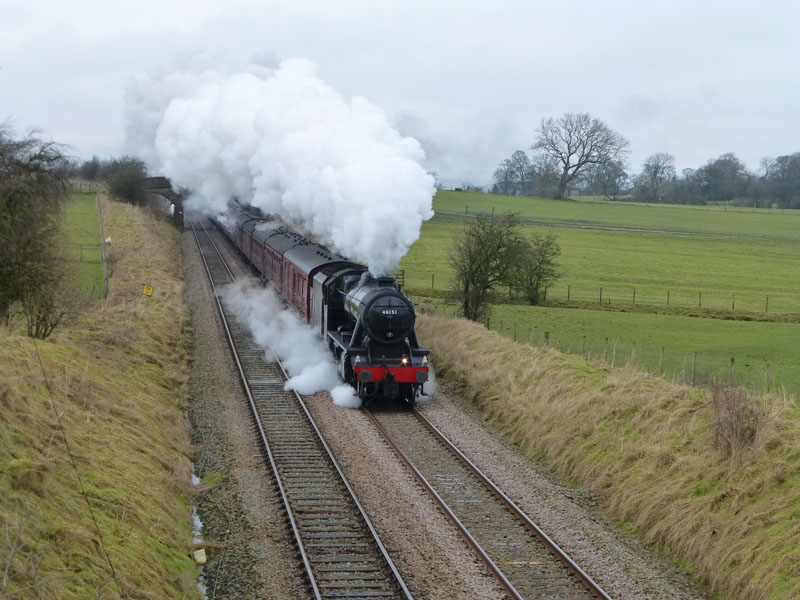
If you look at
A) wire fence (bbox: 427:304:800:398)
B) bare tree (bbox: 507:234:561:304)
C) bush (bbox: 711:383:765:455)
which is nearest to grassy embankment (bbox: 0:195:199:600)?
bush (bbox: 711:383:765:455)

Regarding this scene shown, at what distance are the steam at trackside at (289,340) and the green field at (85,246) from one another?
554cm

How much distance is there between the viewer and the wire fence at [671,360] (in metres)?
21.3

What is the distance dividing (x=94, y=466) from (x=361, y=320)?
8.06 metres

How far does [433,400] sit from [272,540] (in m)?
8.94

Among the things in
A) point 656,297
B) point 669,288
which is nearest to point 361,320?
point 656,297

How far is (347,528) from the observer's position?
11.4 meters

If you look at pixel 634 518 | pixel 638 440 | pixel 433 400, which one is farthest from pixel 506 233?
pixel 634 518

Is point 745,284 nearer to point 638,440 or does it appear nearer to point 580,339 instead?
point 580,339

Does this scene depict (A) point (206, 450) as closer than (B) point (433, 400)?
Yes

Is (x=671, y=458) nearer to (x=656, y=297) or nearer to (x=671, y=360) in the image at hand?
(x=671, y=360)

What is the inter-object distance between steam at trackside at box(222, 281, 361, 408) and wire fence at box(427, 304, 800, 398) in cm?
620

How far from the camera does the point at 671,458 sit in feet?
41.2

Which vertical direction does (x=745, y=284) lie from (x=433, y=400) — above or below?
above

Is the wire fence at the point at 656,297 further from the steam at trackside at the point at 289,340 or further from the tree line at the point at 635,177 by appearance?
the tree line at the point at 635,177
